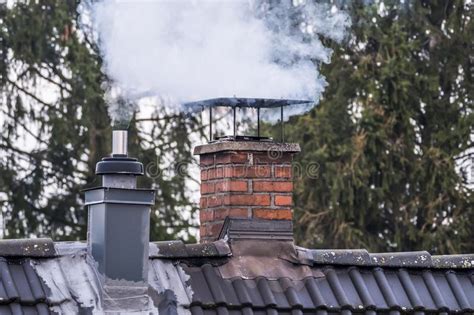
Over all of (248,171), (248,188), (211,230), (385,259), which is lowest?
(385,259)

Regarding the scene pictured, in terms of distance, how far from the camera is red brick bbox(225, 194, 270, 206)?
418 inches

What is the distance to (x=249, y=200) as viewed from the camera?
10648 mm

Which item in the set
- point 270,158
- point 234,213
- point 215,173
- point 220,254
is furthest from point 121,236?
point 270,158

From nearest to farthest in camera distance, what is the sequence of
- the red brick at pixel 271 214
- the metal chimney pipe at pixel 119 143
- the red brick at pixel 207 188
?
the metal chimney pipe at pixel 119 143 < the red brick at pixel 271 214 < the red brick at pixel 207 188

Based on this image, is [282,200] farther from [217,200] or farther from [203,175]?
[203,175]

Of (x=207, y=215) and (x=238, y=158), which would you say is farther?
(x=207, y=215)

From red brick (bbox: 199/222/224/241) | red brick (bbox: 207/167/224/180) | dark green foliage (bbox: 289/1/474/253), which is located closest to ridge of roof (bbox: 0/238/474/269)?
red brick (bbox: 199/222/224/241)

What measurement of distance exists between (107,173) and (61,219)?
15.1 meters

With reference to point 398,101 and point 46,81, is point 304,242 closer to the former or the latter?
point 398,101

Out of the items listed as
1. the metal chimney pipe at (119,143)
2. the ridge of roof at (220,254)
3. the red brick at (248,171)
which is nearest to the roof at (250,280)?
the ridge of roof at (220,254)

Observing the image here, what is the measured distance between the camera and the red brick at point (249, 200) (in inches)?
418

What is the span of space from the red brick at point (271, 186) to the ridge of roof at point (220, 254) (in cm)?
44

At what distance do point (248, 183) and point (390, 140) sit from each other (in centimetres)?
1354

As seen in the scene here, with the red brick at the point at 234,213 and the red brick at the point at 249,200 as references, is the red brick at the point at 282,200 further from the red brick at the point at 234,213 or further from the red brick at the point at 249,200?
the red brick at the point at 234,213
